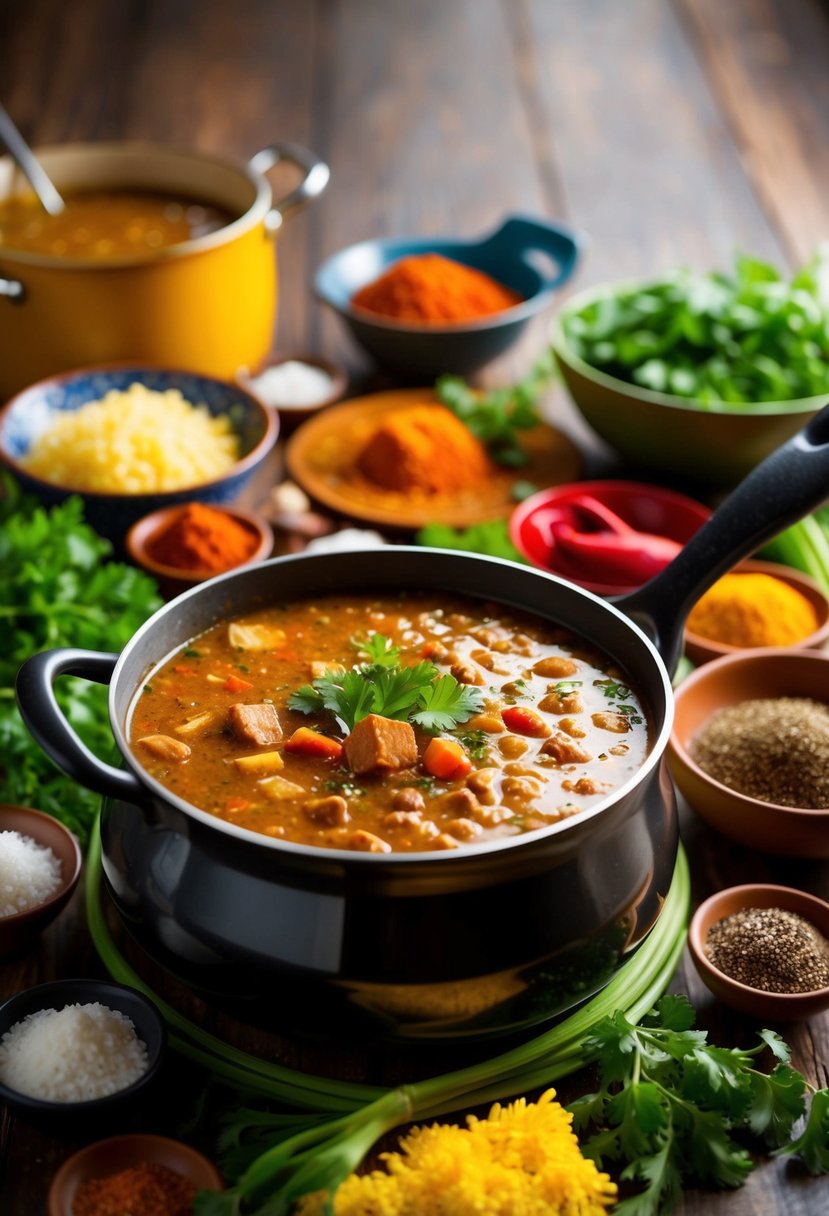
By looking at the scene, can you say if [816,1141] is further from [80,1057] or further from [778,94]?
[778,94]

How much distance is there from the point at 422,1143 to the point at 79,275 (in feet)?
6.64

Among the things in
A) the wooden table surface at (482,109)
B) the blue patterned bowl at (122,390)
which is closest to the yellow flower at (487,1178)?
the blue patterned bowl at (122,390)

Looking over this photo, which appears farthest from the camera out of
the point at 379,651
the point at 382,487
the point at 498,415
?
the point at 498,415

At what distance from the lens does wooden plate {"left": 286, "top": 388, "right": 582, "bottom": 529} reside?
9.70 ft

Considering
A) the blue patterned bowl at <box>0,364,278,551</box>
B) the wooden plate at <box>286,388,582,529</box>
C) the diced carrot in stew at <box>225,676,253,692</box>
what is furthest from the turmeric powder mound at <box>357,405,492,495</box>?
the diced carrot in stew at <box>225,676,253,692</box>

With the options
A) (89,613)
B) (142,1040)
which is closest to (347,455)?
(89,613)

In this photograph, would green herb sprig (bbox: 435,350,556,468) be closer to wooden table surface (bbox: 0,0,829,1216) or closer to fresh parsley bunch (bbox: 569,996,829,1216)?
wooden table surface (bbox: 0,0,829,1216)

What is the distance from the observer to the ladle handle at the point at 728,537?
2033 mm

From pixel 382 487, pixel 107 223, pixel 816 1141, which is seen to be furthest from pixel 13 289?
pixel 816 1141

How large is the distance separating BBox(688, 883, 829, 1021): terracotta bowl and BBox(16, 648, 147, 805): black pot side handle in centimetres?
78

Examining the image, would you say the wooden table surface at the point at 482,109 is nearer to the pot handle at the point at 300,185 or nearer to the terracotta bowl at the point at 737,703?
the pot handle at the point at 300,185

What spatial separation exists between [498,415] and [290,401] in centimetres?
52

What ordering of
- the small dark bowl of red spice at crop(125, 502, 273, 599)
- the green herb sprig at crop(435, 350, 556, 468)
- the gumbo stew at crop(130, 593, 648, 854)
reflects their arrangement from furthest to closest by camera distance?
the green herb sprig at crop(435, 350, 556, 468) → the small dark bowl of red spice at crop(125, 502, 273, 599) → the gumbo stew at crop(130, 593, 648, 854)

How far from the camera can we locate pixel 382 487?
304 cm
